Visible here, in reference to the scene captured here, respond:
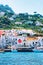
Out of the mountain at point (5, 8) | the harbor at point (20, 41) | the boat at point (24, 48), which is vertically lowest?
the boat at point (24, 48)

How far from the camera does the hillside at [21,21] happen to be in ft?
40.8

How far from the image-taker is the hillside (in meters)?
12.4

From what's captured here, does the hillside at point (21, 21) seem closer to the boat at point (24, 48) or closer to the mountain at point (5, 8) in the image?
the mountain at point (5, 8)

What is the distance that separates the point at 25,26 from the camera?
41.2 feet

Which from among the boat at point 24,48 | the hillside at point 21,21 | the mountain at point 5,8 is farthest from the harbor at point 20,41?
the mountain at point 5,8

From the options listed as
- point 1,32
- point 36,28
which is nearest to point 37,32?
point 36,28

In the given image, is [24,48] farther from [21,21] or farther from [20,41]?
[21,21]

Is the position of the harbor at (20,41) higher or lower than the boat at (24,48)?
higher

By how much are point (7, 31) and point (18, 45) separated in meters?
0.56

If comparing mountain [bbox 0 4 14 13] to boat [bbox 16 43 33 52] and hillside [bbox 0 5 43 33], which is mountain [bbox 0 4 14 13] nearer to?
hillside [bbox 0 5 43 33]

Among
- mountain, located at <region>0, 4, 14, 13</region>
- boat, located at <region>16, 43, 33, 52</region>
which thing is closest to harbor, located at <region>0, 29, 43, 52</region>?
boat, located at <region>16, 43, 33, 52</region>

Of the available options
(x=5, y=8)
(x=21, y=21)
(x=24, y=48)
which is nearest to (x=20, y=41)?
(x=24, y=48)

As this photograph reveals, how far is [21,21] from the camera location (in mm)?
12781

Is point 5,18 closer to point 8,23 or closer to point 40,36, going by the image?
point 8,23
